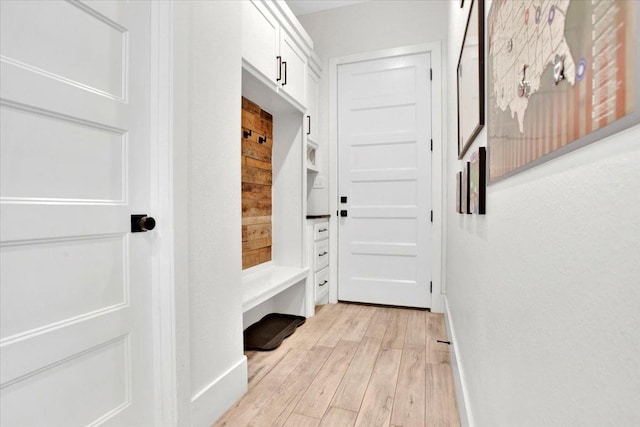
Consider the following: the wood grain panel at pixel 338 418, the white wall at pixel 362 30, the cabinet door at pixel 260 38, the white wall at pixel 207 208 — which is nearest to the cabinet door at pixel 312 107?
the white wall at pixel 362 30

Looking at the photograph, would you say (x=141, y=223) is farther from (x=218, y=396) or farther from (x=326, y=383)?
(x=326, y=383)

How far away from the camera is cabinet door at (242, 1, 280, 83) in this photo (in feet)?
6.23

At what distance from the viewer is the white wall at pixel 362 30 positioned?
3.06 metres

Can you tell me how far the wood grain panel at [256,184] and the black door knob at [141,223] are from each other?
4.04ft

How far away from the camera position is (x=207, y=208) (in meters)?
1.46

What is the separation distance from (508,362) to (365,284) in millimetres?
2548

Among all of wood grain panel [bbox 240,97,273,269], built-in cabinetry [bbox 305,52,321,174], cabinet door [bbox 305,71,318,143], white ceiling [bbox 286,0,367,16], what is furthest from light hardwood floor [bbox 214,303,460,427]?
white ceiling [bbox 286,0,367,16]

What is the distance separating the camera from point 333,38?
3367 millimetres

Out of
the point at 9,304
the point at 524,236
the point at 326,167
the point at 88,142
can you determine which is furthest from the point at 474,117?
the point at 326,167

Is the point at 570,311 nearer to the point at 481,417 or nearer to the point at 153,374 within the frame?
the point at 481,417

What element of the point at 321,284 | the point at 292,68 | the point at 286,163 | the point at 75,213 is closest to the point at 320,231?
the point at 321,284

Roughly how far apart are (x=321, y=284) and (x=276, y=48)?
80.6 inches

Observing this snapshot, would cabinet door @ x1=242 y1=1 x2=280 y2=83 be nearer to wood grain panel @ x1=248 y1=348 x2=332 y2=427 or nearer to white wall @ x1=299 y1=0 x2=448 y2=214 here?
white wall @ x1=299 y1=0 x2=448 y2=214

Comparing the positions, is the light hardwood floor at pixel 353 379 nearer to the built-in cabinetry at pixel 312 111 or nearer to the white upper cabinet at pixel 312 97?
the built-in cabinetry at pixel 312 111
